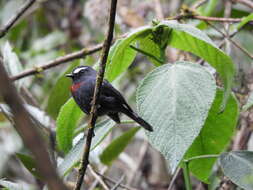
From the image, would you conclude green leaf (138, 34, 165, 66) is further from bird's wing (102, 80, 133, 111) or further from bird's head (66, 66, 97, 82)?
bird's head (66, 66, 97, 82)

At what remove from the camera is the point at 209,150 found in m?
1.75

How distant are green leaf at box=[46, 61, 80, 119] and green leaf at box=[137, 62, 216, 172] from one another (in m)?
1.40

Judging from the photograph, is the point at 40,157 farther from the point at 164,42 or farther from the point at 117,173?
the point at 117,173

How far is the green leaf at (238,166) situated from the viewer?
1471mm

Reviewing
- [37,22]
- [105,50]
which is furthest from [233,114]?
[37,22]

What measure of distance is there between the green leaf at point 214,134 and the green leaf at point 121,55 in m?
0.34

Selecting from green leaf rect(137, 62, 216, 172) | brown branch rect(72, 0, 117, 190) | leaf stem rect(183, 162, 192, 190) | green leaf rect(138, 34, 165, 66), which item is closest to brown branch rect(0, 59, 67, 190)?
brown branch rect(72, 0, 117, 190)

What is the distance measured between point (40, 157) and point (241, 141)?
214 centimetres

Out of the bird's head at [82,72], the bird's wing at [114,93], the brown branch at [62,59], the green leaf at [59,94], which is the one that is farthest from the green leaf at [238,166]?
the green leaf at [59,94]

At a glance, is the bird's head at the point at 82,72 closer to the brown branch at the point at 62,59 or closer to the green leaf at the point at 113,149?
the brown branch at the point at 62,59

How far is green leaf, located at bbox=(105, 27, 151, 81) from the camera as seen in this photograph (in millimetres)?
1531

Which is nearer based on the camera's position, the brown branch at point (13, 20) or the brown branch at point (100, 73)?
the brown branch at point (100, 73)

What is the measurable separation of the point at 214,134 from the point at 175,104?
42 centimetres

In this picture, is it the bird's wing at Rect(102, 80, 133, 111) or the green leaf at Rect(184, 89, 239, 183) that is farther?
the bird's wing at Rect(102, 80, 133, 111)
